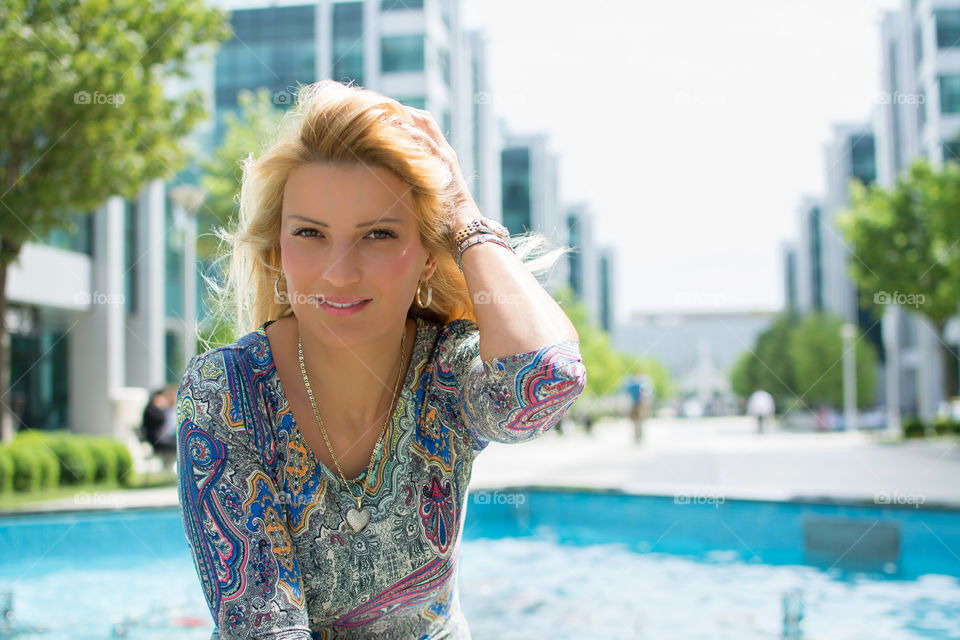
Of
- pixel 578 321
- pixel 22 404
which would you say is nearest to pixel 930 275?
pixel 578 321

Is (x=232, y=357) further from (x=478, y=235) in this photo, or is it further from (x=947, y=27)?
(x=947, y=27)

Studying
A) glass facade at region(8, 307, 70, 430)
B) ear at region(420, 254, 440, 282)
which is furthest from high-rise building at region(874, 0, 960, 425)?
ear at region(420, 254, 440, 282)

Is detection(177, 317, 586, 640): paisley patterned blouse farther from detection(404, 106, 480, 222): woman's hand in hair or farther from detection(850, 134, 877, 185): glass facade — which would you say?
detection(850, 134, 877, 185): glass facade

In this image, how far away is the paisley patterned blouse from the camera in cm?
125

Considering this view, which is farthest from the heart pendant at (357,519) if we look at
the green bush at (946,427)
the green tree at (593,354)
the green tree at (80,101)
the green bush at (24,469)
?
the green tree at (593,354)

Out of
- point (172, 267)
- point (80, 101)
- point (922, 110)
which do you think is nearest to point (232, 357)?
point (80, 101)

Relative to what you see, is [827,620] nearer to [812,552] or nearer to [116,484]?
[812,552]

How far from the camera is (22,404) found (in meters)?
20.4

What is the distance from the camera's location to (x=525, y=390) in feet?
4.23

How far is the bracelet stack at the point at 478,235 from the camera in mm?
1442

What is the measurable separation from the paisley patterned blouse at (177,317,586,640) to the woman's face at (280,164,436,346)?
0.16 metres

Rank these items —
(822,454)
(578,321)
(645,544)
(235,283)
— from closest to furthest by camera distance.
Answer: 1. (235,283)
2. (645,544)
3. (822,454)
4. (578,321)

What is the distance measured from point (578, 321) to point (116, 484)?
2775cm

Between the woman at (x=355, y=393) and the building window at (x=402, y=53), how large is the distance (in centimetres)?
3344
